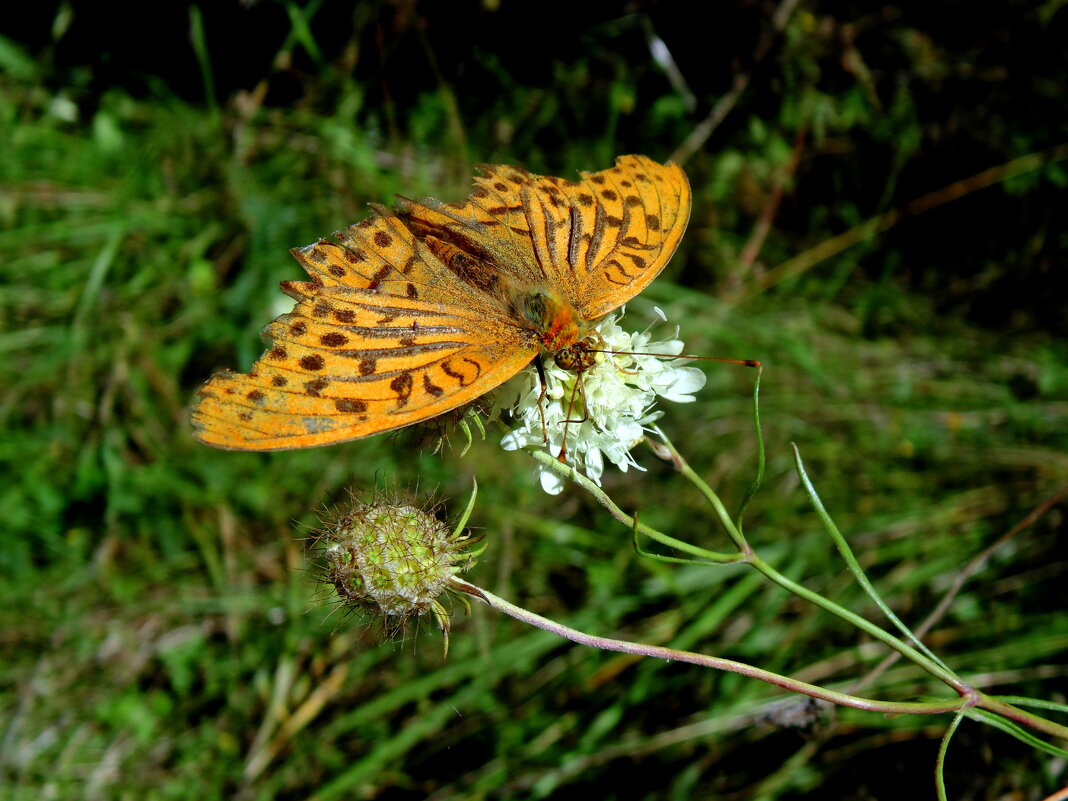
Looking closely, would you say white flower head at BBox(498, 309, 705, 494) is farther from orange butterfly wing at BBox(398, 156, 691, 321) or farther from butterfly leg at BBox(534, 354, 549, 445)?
orange butterfly wing at BBox(398, 156, 691, 321)

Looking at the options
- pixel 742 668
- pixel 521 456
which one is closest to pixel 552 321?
pixel 742 668

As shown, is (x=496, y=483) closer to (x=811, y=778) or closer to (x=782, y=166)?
(x=811, y=778)

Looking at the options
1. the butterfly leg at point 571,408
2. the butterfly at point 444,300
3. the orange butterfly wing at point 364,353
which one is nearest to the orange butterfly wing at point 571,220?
the butterfly at point 444,300

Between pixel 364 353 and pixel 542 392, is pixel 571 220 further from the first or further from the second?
pixel 364 353

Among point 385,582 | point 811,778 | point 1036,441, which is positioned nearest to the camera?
point 385,582

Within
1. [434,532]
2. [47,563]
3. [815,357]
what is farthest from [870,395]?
[47,563]
